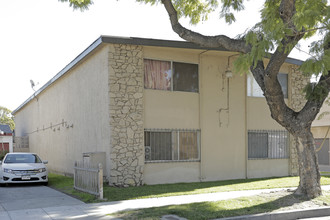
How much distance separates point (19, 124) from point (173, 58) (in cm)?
2360

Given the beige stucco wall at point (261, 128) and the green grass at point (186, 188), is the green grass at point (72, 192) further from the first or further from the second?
the beige stucco wall at point (261, 128)

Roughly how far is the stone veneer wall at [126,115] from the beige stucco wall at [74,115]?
0.33m

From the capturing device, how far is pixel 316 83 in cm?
993

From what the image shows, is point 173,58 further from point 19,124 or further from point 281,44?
point 19,124

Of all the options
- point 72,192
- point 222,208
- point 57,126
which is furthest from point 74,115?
point 222,208

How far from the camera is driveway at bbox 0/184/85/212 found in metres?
9.67

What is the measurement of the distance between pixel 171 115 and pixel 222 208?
19.3 ft

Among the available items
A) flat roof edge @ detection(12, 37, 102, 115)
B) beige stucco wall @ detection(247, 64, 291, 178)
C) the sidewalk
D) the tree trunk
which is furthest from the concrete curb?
flat roof edge @ detection(12, 37, 102, 115)

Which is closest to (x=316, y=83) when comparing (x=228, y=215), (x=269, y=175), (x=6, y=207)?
(x=228, y=215)

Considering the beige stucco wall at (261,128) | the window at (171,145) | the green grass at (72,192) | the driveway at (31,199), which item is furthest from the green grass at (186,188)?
the beige stucco wall at (261,128)

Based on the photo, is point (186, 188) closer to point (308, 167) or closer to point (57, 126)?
point (308, 167)

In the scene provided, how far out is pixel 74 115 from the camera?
17047mm

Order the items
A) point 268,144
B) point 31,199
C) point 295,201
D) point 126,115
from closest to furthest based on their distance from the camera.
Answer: point 295,201
point 31,199
point 126,115
point 268,144

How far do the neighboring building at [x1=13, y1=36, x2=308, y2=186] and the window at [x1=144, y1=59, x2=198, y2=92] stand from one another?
38 millimetres
